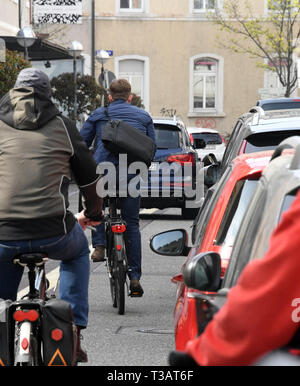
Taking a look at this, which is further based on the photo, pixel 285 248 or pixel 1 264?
pixel 1 264

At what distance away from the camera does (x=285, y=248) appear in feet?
7.80

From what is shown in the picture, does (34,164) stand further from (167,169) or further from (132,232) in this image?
(167,169)

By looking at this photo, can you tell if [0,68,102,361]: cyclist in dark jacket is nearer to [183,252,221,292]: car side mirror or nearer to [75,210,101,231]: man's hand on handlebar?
[75,210,101,231]: man's hand on handlebar

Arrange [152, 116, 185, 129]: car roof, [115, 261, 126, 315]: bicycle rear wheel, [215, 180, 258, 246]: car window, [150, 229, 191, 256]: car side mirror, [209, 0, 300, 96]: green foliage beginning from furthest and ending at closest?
[209, 0, 300, 96]: green foliage → [152, 116, 185, 129]: car roof → [115, 261, 126, 315]: bicycle rear wheel → [150, 229, 191, 256]: car side mirror → [215, 180, 258, 246]: car window

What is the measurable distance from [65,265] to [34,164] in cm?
56

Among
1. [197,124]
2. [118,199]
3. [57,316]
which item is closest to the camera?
[57,316]

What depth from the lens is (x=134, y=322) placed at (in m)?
8.22

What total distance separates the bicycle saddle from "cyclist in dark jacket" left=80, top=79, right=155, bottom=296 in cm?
397

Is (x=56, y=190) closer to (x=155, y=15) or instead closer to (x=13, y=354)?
(x=13, y=354)

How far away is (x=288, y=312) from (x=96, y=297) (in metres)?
7.06

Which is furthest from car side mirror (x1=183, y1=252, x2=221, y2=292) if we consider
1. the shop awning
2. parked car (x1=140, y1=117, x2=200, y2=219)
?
the shop awning

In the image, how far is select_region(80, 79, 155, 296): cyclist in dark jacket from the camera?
8.98 metres

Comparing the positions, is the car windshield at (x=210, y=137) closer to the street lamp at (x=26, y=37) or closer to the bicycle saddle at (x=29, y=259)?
the street lamp at (x=26, y=37)
